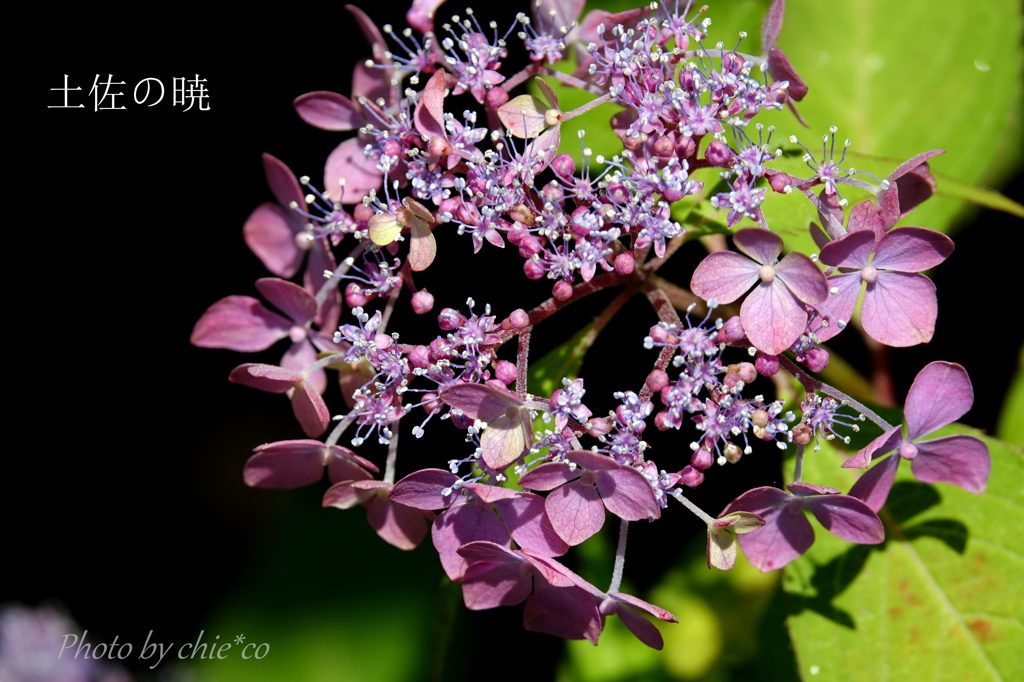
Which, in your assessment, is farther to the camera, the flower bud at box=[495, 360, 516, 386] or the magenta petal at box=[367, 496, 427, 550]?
the magenta petal at box=[367, 496, 427, 550]

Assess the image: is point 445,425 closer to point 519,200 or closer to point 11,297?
point 519,200

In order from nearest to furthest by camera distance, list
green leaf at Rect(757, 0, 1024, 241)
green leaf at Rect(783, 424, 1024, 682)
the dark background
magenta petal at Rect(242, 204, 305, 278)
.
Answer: green leaf at Rect(783, 424, 1024, 682) → magenta petal at Rect(242, 204, 305, 278) → green leaf at Rect(757, 0, 1024, 241) → the dark background

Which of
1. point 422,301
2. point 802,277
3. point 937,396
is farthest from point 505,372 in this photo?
point 937,396

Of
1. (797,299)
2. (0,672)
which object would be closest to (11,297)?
(0,672)

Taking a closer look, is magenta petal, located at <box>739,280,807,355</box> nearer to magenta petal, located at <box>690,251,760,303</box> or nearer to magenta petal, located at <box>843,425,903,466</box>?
magenta petal, located at <box>690,251,760,303</box>

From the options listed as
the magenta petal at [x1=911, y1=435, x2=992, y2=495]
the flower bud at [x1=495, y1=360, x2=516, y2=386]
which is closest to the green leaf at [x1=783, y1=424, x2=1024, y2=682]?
the magenta petal at [x1=911, y1=435, x2=992, y2=495]

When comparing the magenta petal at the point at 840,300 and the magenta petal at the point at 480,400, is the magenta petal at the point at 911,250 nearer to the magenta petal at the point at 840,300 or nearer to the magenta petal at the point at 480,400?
the magenta petal at the point at 840,300
